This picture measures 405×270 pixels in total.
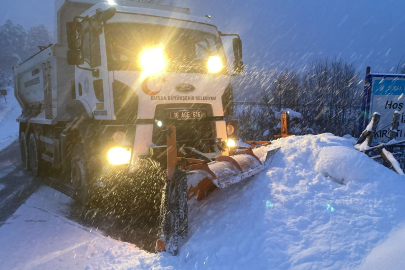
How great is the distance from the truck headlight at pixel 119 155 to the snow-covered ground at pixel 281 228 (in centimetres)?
107

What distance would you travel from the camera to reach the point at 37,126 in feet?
25.9

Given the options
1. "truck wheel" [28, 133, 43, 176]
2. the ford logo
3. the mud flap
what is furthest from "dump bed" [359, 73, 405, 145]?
"truck wheel" [28, 133, 43, 176]

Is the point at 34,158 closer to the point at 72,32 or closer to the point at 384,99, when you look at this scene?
the point at 72,32

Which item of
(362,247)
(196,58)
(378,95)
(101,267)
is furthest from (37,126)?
(378,95)

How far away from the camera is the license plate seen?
17.0ft

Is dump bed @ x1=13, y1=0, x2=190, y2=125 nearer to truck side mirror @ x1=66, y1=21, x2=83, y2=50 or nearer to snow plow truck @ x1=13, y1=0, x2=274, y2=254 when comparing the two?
snow plow truck @ x1=13, y1=0, x2=274, y2=254

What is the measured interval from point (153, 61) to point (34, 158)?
17.5 feet

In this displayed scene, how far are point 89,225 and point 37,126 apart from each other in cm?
427

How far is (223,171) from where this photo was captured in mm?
3965

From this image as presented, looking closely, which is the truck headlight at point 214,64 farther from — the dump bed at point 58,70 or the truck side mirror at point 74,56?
the truck side mirror at point 74,56

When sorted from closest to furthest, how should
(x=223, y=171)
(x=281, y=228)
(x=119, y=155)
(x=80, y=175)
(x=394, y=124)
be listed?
(x=281, y=228) < (x=223, y=171) < (x=119, y=155) < (x=80, y=175) < (x=394, y=124)

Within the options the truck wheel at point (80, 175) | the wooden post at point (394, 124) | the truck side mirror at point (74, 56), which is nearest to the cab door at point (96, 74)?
the truck side mirror at point (74, 56)

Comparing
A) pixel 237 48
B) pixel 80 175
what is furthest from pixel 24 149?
pixel 237 48

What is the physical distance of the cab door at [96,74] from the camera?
4.89 meters
